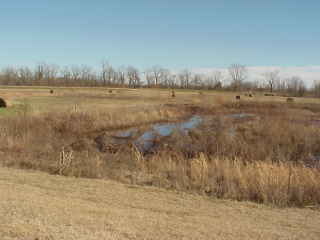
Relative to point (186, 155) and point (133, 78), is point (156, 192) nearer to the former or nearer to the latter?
point (186, 155)

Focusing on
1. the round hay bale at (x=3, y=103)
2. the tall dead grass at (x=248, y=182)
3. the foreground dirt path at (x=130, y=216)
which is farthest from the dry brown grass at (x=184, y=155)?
the round hay bale at (x=3, y=103)

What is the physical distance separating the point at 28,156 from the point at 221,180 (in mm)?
7194

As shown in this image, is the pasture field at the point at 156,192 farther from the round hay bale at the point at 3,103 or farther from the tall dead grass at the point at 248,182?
the round hay bale at the point at 3,103

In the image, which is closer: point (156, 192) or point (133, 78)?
point (156, 192)

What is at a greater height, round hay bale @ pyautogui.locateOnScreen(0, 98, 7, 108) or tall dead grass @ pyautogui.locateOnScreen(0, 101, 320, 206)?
round hay bale @ pyautogui.locateOnScreen(0, 98, 7, 108)

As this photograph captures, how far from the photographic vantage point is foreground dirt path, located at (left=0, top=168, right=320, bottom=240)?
474 cm

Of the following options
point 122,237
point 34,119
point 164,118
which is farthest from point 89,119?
point 122,237

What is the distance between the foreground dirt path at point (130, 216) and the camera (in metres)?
4.74

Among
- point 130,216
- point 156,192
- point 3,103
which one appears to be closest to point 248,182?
point 156,192

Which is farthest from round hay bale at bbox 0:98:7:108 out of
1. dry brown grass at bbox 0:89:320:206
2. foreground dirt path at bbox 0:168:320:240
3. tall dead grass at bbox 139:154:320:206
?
foreground dirt path at bbox 0:168:320:240

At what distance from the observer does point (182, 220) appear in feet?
18.2

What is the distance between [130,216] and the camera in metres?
5.60

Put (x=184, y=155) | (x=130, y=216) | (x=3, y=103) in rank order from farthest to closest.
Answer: (x=3, y=103)
(x=184, y=155)
(x=130, y=216)

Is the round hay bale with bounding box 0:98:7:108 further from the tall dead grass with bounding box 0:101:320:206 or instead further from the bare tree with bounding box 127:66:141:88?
the bare tree with bounding box 127:66:141:88
